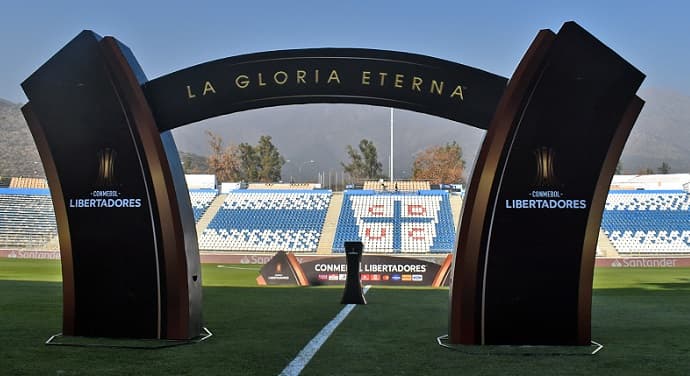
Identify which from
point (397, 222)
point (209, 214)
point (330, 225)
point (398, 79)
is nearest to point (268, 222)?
point (330, 225)

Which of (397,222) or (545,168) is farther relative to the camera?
(397,222)

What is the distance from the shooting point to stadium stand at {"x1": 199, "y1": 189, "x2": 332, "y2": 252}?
51.5m

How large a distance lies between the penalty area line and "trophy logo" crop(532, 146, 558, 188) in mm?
3267

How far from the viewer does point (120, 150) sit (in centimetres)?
1004

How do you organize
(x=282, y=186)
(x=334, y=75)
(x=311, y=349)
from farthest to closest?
(x=282, y=186), (x=334, y=75), (x=311, y=349)

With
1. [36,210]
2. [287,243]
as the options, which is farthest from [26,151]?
[287,243]

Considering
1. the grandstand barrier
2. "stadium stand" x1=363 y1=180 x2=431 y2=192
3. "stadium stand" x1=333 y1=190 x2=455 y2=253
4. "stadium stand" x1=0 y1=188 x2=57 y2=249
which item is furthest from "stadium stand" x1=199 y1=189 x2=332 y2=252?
"stadium stand" x1=0 y1=188 x2=57 y2=249

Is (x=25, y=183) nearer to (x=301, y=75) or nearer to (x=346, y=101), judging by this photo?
(x=301, y=75)

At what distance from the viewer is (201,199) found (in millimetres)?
60000

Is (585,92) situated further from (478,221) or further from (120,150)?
(120,150)

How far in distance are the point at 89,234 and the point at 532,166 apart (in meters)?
5.54

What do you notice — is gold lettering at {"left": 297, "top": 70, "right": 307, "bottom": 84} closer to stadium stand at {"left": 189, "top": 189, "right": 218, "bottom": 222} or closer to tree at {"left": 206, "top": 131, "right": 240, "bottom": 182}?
stadium stand at {"left": 189, "top": 189, "right": 218, "bottom": 222}

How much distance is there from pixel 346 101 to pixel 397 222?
43.7m

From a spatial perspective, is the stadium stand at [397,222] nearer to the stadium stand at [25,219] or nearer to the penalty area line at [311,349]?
the stadium stand at [25,219]
